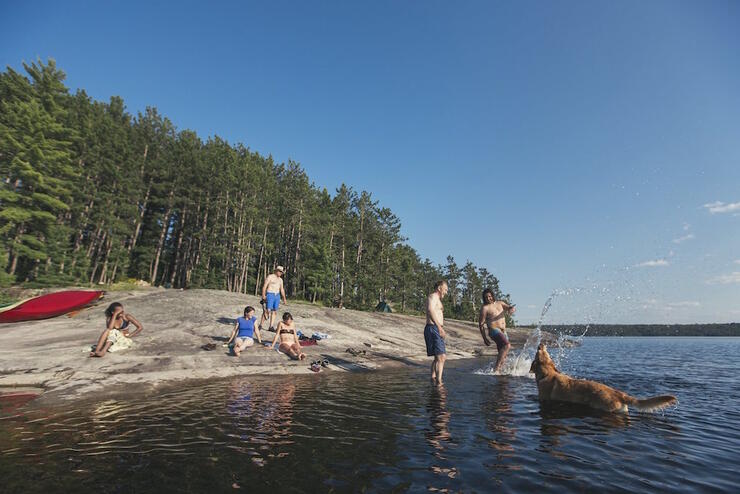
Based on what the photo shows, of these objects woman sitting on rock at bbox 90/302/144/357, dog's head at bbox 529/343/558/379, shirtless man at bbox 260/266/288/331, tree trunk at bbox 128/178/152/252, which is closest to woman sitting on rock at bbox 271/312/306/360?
shirtless man at bbox 260/266/288/331

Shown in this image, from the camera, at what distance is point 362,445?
4.43m

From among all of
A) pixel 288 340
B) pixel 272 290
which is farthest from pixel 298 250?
pixel 288 340

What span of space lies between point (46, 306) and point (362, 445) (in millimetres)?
18641

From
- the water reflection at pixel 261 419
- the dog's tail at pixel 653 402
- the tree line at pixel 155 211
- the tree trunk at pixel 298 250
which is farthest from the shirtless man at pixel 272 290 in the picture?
the tree trunk at pixel 298 250

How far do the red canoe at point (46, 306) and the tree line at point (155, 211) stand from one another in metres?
11.9

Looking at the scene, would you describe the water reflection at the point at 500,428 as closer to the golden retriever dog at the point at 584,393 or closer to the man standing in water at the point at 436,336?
the golden retriever dog at the point at 584,393

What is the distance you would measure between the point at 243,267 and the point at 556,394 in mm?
42386

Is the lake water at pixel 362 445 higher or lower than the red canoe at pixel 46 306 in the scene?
lower

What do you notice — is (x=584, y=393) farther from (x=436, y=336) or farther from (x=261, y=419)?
(x=261, y=419)

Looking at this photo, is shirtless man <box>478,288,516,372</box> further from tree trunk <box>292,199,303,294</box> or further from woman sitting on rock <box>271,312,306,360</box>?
tree trunk <box>292,199,303,294</box>

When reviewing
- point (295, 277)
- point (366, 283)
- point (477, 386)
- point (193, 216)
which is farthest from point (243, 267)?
point (477, 386)

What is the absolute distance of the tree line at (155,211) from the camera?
97.9 feet

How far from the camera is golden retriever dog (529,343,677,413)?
18.9 feet

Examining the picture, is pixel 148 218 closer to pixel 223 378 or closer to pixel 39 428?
pixel 223 378
